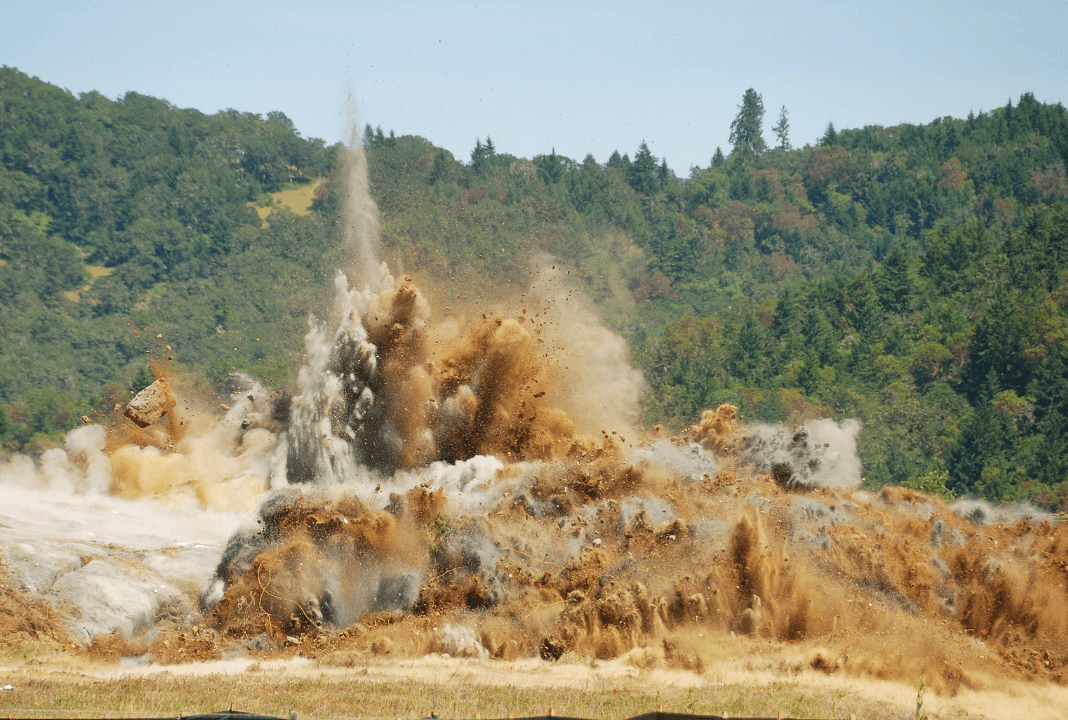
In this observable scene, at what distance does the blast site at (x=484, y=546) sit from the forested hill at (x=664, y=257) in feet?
141

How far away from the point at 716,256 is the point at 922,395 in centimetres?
7805

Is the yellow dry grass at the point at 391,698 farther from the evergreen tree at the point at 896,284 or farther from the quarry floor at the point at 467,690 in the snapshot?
the evergreen tree at the point at 896,284

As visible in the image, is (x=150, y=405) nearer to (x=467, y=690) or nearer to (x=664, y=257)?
(x=467, y=690)

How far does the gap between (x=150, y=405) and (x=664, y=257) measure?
124 m

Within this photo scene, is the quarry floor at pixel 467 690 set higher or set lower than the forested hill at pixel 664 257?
lower

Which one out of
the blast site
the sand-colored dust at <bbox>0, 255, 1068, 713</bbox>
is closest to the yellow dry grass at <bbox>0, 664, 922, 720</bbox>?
the blast site

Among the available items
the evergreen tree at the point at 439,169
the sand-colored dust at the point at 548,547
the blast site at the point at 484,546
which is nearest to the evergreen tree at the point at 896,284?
the blast site at the point at 484,546

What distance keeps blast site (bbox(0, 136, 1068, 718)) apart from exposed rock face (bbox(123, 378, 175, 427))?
93 millimetres

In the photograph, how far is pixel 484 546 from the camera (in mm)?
30797

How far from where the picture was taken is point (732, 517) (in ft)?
102

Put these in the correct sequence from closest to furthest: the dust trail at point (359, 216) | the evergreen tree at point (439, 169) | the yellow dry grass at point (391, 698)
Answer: the yellow dry grass at point (391, 698), the dust trail at point (359, 216), the evergreen tree at point (439, 169)

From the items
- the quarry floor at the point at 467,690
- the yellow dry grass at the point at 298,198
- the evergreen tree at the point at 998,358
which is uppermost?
the yellow dry grass at the point at 298,198

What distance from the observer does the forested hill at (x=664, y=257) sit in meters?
82.2

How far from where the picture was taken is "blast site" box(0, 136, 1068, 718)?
1041 inches
